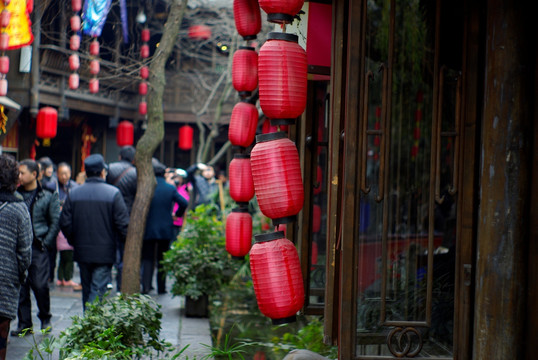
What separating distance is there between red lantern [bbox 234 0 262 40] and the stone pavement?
3644mm

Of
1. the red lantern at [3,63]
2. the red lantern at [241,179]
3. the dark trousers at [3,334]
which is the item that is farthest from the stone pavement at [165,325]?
the red lantern at [3,63]

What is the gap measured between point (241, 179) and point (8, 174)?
3122 millimetres

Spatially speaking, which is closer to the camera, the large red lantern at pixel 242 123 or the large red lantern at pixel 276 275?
the large red lantern at pixel 276 275

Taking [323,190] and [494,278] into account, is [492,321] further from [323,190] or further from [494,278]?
[323,190]

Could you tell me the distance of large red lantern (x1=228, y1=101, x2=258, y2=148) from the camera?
8.66 m

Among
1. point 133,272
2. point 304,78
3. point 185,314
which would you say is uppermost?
point 304,78

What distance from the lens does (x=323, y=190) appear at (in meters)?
10.5

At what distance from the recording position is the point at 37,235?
852cm

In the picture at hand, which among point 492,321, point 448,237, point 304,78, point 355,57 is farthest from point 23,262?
point 448,237

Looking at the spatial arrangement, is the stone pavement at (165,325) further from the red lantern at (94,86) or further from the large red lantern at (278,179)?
the red lantern at (94,86)

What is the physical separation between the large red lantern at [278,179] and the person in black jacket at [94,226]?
12.9ft

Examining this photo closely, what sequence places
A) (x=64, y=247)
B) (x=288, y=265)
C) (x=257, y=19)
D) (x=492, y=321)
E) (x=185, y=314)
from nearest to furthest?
(x=492, y=321), (x=288, y=265), (x=257, y=19), (x=185, y=314), (x=64, y=247)

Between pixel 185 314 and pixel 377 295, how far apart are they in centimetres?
483

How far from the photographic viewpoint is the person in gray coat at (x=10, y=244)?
6184mm
